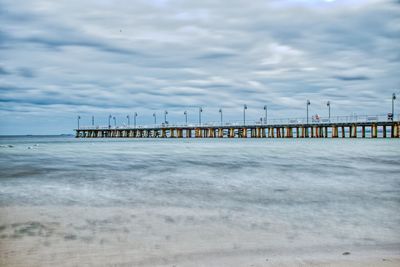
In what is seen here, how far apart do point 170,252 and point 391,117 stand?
200 ft

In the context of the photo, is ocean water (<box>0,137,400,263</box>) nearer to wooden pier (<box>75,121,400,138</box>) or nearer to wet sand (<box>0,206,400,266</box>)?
wet sand (<box>0,206,400,266</box>)

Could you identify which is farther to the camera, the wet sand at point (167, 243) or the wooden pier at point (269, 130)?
the wooden pier at point (269, 130)

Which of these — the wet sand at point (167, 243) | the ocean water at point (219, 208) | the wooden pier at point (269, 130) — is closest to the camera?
the wet sand at point (167, 243)

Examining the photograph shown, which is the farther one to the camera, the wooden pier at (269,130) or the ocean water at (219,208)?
the wooden pier at (269,130)

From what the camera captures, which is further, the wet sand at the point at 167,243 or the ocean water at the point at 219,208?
the ocean water at the point at 219,208

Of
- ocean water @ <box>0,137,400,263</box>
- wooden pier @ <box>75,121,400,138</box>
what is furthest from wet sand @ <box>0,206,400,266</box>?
wooden pier @ <box>75,121,400,138</box>

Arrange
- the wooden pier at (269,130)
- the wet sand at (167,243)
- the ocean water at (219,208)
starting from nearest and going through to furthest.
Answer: the wet sand at (167,243) < the ocean water at (219,208) < the wooden pier at (269,130)

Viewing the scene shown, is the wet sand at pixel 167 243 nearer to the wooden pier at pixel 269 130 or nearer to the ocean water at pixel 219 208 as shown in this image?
the ocean water at pixel 219 208

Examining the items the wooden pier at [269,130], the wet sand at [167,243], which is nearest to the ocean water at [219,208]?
the wet sand at [167,243]

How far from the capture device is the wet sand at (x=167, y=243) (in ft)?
13.8

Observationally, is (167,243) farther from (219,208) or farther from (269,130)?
(269,130)

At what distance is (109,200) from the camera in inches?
321

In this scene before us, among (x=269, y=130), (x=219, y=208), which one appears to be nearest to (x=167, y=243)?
(x=219, y=208)

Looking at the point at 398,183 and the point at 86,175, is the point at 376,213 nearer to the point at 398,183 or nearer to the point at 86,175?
the point at 398,183
